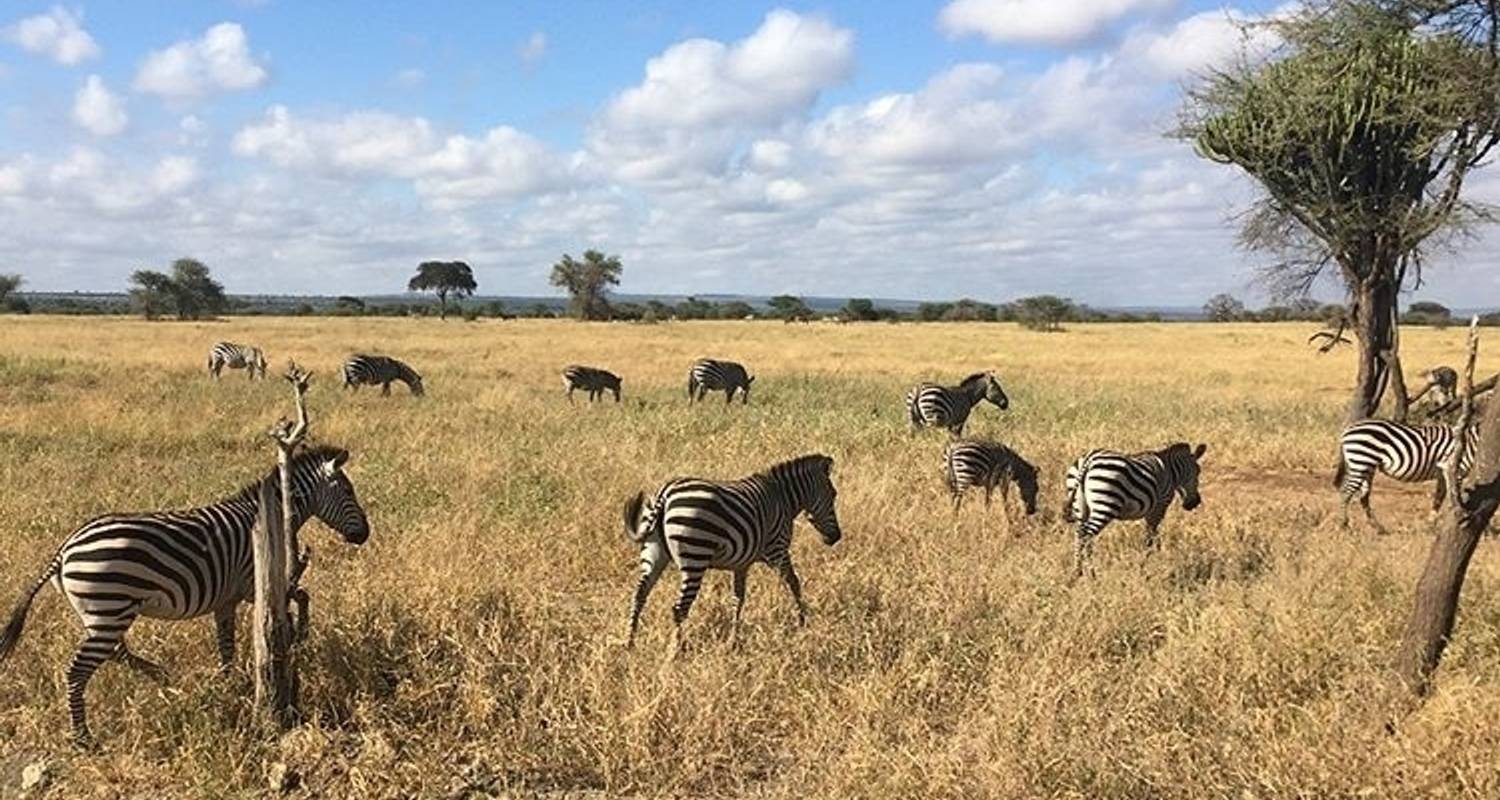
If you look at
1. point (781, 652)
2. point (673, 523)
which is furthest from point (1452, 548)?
point (673, 523)

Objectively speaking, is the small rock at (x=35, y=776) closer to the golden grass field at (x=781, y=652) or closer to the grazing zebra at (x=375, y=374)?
the golden grass field at (x=781, y=652)

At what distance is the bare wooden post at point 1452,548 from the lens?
5211 mm

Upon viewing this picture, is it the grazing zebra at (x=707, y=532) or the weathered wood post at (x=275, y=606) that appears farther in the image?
the grazing zebra at (x=707, y=532)

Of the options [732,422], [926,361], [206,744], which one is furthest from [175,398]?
[926,361]

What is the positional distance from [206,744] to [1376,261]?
16.7 metres

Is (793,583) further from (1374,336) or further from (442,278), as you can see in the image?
(442,278)

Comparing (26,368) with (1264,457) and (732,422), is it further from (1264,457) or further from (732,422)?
(1264,457)

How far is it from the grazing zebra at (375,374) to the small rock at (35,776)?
62.6ft

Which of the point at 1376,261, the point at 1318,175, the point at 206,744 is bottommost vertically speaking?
the point at 206,744

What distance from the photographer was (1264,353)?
142 feet

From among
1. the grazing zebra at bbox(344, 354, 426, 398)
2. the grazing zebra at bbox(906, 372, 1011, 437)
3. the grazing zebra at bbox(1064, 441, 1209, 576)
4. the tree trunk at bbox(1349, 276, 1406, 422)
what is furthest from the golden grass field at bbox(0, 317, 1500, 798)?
the grazing zebra at bbox(344, 354, 426, 398)

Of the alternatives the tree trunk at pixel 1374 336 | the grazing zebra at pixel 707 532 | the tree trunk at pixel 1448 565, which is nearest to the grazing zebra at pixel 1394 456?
the tree trunk at pixel 1374 336

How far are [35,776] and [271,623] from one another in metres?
1.16

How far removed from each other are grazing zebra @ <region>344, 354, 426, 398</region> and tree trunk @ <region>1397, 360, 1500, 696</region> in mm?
21002
